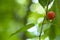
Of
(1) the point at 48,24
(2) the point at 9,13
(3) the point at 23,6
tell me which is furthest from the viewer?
(3) the point at 23,6

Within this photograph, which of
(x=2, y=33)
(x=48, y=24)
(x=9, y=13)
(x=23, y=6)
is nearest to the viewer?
(x=48, y=24)

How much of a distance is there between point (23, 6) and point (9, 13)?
0.16 m

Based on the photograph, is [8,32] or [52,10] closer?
[52,10]

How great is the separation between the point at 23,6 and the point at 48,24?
0.99 metres

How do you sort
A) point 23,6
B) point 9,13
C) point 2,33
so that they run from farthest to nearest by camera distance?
point 23,6 < point 9,13 < point 2,33

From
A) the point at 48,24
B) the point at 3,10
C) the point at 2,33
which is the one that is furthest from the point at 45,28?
the point at 3,10

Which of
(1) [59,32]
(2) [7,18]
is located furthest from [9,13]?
(1) [59,32]

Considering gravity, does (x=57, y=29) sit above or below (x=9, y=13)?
below

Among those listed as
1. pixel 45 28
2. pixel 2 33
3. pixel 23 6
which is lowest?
pixel 45 28

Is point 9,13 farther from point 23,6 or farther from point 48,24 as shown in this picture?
point 48,24

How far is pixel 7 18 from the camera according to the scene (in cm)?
173

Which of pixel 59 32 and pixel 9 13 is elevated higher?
pixel 9 13

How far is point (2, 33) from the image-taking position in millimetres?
1640

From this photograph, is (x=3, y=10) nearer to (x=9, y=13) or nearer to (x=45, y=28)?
(x=9, y=13)
